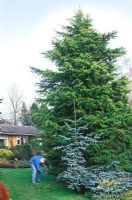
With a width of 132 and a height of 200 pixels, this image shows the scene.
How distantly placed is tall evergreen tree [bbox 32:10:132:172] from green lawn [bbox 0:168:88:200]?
173 centimetres

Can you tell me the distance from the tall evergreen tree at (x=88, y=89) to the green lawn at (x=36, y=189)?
68.2 inches

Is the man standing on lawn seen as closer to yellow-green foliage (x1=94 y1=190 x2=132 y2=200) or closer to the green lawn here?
the green lawn

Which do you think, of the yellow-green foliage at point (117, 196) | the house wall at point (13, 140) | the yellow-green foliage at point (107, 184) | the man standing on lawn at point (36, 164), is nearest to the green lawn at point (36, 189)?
the man standing on lawn at point (36, 164)

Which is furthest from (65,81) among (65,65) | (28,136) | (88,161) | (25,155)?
(28,136)

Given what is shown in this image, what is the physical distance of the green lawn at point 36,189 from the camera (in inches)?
722

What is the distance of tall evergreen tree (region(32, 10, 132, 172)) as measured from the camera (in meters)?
21.5

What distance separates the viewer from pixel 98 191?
19.5 m

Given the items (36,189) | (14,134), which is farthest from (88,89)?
(14,134)

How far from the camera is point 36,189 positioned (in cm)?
1969

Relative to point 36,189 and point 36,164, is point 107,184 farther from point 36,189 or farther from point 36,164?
point 36,164

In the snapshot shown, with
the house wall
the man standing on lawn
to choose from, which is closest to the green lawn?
the man standing on lawn

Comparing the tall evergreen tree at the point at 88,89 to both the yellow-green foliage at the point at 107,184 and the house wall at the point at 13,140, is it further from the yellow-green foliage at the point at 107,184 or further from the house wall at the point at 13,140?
the house wall at the point at 13,140

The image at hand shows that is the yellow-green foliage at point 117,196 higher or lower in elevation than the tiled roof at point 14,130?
lower

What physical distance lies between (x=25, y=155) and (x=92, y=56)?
58.6 feet
